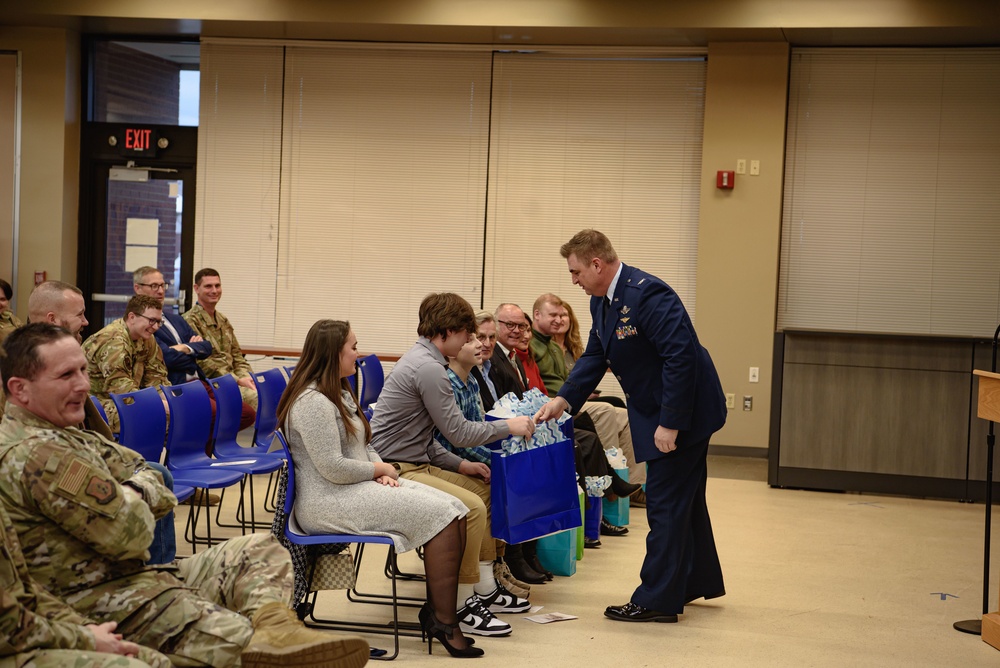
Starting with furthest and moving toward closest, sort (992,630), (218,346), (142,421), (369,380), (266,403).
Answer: (218,346) < (369,380) < (266,403) < (142,421) < (992,630)

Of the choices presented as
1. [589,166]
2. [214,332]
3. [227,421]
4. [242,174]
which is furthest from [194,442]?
[589,166]

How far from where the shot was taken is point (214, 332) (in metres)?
7.08

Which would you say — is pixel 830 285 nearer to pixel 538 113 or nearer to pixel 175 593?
pixel 538 113

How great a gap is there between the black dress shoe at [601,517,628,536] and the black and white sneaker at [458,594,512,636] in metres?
1.86

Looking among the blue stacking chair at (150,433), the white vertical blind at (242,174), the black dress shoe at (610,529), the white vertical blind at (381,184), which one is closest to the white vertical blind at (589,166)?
the white vertical blind at (381,184)

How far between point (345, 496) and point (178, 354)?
3.25 m

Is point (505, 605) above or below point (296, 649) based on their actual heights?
below

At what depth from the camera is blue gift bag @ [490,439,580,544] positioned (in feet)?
13.0

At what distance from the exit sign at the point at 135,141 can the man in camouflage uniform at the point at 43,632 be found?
23.7ft

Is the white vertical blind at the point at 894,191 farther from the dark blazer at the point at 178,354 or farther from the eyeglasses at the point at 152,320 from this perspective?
the eyeglasses at the point at 152,320

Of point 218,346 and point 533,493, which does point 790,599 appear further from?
point 218,346

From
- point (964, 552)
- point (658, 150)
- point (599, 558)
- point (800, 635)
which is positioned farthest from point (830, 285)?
point (800, 635)

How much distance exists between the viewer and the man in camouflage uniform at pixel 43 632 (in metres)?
2.05

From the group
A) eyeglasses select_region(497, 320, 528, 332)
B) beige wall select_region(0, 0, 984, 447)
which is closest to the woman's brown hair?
eyeglasses select_region(497, 320, 528, 332)
